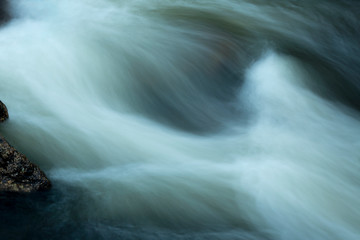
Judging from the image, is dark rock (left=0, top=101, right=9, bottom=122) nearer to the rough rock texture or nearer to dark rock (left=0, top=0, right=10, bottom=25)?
the rough rock texture

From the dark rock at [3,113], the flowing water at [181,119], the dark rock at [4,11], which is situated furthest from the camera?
the dark rock at [4,11]

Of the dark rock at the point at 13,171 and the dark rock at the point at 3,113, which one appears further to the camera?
the dark rock at the point at 3,113

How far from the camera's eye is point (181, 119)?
5.23 m

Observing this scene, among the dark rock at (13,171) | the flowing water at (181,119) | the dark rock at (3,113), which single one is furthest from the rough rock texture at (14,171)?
the dark rock at (3,113)

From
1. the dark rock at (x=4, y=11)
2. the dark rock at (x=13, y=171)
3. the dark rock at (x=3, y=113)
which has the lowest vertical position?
the dark rock at (x=13, y=171)

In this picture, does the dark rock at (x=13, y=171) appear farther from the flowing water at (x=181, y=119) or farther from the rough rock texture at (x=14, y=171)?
the flowing water at (x=181, y=119)

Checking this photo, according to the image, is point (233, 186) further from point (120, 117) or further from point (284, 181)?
point (120, 117)

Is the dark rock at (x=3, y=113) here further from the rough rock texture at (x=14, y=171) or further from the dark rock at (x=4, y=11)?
the dark rock at (x=4, y=11)

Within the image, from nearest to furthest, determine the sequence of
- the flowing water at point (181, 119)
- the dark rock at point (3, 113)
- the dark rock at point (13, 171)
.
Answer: the dark rock at point (13, 171), the flowing water at point (181, 119), the dark rock at point (3, 113)

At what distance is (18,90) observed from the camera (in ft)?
17.2

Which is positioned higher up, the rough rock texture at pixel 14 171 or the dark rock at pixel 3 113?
the dark rock at pixel 3 113

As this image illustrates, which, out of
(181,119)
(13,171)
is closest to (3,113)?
(13,171)

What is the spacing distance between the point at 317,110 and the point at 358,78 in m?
1.41

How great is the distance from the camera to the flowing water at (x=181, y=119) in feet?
12.5
